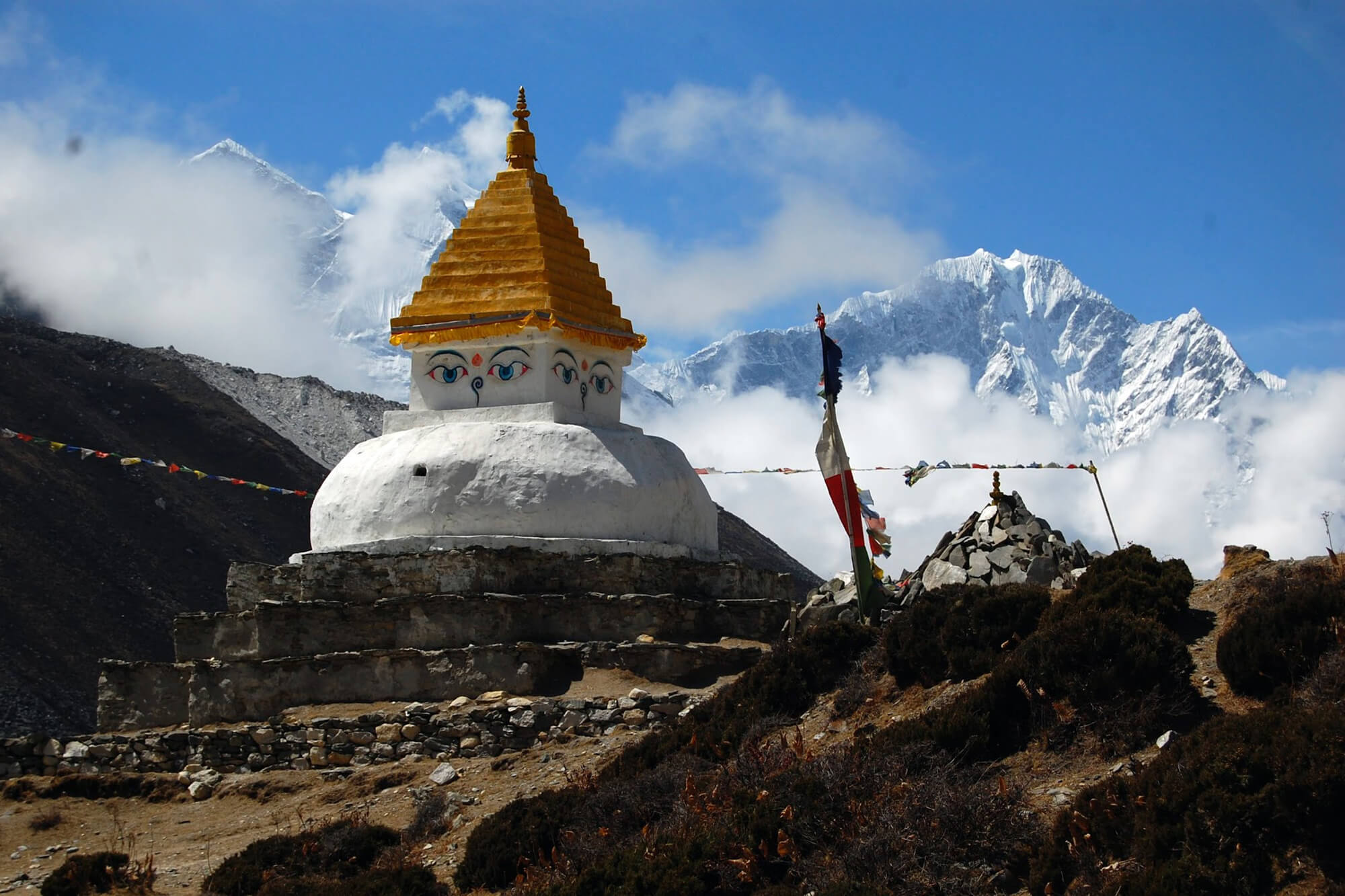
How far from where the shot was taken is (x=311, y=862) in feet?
45.9

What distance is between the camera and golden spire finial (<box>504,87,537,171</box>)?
2386 centimetres

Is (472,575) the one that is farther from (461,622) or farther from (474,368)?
(474,368)

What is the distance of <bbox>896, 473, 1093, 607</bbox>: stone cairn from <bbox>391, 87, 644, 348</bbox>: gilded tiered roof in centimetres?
609

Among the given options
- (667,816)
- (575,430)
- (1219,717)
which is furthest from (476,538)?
(1219,717)

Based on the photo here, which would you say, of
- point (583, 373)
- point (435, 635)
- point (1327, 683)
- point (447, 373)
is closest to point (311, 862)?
point (435, 635)

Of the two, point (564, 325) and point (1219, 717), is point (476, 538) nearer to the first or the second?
point (564, 325)

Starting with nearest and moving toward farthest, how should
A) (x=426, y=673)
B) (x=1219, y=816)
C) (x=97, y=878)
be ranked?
(x=1219, y=816)
(x=97, y=878)
(x=426, y=673)

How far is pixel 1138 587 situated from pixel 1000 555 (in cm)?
383

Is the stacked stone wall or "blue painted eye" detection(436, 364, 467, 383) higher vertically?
"blue painted eye" detection(436, 364, 467, 383)

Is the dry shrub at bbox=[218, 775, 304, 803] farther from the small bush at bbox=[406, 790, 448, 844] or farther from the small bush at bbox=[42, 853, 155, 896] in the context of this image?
the small bush at bbox=[42, 853, 155, 896]

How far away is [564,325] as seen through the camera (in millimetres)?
21500

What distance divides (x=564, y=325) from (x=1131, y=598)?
9.62 m

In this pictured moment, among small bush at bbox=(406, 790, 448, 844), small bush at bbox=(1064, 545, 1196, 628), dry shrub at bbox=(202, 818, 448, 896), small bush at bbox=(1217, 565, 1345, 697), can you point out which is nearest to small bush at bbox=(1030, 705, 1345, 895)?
small bush at bbox=(1217, 565, 1345, 697)

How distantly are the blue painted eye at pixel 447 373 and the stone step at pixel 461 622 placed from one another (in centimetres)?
382
